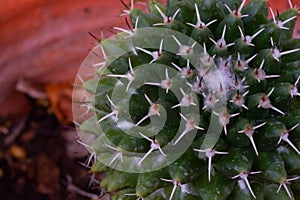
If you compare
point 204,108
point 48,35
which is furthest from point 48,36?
point 204,108

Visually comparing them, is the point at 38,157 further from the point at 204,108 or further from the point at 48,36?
the point at 204,108

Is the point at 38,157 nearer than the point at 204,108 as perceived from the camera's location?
No

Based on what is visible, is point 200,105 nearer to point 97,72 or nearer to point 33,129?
point 97,72

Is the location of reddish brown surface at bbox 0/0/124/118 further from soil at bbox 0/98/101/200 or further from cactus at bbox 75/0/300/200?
cactus at bbox 75/0/300/200

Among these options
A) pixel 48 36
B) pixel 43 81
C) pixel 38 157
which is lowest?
pixel 38 157

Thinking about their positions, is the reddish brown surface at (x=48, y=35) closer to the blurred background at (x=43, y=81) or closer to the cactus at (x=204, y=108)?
the blurred background at (x=43, y=81)

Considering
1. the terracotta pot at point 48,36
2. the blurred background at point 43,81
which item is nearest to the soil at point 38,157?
the blurred background at point 43,81
